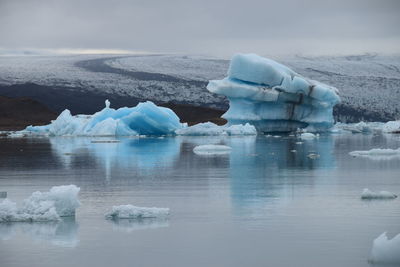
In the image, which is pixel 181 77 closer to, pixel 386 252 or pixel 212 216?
pixel 212 216

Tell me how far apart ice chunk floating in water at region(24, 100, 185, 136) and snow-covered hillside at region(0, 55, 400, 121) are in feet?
69.9

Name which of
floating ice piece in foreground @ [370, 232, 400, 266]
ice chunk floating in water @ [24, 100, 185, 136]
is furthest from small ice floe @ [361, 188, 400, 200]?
ice chunk floating in water @ [24, 100, 185, 136]

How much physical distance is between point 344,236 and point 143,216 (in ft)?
6.49

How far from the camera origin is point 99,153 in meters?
19.3

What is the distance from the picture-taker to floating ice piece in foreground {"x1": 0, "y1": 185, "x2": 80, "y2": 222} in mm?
7938

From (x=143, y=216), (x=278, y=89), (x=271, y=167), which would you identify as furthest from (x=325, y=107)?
(x=143, y=216)

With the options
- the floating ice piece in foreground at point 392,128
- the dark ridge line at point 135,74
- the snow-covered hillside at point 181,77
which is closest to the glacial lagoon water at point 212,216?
the floating ice piece in foreground at point 392,128

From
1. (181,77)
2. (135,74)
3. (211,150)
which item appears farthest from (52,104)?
(211,150)

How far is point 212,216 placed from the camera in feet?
27.6

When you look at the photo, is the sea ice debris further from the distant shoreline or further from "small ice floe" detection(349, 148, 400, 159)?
the distant shoreline

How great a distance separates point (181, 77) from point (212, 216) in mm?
48588

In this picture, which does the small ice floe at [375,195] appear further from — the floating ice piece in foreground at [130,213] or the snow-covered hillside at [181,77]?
the snow-covered hillside at [181,77]

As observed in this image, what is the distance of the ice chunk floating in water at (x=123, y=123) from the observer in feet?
94.0

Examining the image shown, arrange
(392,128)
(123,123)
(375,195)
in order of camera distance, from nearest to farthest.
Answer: (375,195) < (123,123) < (392,128)
